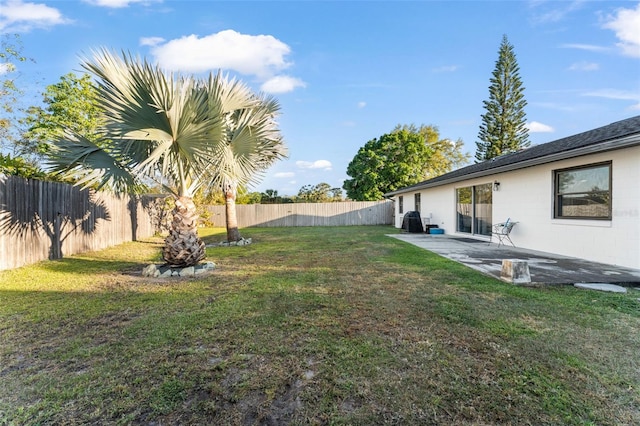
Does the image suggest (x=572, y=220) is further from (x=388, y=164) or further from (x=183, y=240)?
(x=388, y=164)

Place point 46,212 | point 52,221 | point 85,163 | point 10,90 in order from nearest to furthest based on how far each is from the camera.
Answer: point 85,163 → point 46,212 → point 52,221 → point 10,90

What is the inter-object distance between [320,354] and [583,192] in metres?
7.11

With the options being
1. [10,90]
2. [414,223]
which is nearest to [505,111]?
[414,223]

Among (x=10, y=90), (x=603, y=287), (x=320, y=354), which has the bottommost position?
(x=320, y=354)

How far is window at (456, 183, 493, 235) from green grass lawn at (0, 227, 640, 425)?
5.98m

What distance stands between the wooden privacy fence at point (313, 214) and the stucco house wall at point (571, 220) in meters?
9.91

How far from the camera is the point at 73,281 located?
16.5 ft

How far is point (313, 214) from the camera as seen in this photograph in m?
21.0

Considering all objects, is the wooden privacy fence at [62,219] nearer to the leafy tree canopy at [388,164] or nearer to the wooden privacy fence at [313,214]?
the wooden privacy fence at [313,214]

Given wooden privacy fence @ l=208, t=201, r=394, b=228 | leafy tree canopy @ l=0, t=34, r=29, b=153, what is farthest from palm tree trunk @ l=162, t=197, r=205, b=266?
wooden privacy fence @ l=208, t=201, r=394, b=228

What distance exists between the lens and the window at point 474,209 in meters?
9.78

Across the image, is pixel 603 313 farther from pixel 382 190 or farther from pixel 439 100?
pixel 382 190

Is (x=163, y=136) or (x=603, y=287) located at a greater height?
(x=163, y=136)

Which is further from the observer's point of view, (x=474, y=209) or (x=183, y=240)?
(x=474, y=209)
